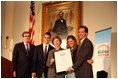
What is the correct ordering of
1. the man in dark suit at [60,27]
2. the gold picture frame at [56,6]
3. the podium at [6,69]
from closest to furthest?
the podium at [6,69], the gold picture frame at [56,6], the man in dark suit at [60,27]

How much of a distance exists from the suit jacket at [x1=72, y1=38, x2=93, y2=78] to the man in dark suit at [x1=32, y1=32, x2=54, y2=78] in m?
0.83

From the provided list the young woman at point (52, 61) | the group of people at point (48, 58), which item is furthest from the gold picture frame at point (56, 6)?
the young woman at point (52, 61)

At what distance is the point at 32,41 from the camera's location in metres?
5.48

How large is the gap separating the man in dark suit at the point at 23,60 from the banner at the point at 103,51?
1.74 metres

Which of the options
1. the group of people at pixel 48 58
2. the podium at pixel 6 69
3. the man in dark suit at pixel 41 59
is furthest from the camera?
the man in dark suit at pixel 41 59

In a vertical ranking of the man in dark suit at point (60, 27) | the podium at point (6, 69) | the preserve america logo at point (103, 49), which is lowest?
the podium at point (6, 69)

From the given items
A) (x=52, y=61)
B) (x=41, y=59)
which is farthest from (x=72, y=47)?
(x=41, y=59)

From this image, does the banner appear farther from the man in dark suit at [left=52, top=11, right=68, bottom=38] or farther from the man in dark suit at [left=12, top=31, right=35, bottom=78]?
the man in dark suit at [left=12, top=31, right=35, bottom=78]

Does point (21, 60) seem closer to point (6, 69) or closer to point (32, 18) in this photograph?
point (6, 69)

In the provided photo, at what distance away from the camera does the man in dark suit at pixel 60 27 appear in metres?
5.46

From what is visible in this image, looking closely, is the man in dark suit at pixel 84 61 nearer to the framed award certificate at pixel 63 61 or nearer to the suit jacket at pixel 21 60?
the framed award certificate at pixel 63 61

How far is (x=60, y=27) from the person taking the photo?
5.54 metres

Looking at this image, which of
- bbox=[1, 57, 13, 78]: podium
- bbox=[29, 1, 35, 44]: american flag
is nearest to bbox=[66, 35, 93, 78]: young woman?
bbox=[29, 1, 35, 44]: american flag

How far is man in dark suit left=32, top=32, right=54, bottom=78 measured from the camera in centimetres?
501
